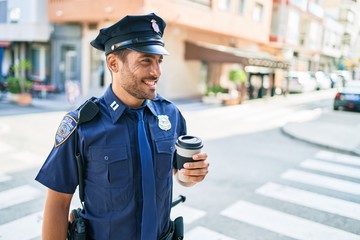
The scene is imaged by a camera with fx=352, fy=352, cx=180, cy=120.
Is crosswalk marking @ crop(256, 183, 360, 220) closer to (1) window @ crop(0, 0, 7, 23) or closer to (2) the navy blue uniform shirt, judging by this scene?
(2) the navy blue uniform shirt

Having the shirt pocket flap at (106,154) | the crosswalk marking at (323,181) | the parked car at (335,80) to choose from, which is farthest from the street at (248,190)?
the parked car at (335,80)

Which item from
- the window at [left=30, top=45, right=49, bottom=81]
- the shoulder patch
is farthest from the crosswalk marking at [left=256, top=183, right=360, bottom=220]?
the window at [left=30, top=45, right=49, bottom=81]

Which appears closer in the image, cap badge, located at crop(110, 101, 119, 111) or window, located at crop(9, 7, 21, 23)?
cap badge, located at crop(110, 101, 119, 111)

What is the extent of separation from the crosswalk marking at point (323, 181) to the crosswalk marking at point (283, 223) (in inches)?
66.5

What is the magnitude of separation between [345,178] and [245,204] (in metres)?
2.67

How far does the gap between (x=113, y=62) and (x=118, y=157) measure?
515 mm

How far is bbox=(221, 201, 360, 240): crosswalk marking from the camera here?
4242 mm

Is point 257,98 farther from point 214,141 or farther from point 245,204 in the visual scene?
point 245,204

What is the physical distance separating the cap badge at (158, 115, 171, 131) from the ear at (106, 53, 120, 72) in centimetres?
36

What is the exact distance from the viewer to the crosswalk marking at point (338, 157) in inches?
316

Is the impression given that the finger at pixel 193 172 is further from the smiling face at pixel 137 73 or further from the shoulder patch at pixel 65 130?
the shoulder patch at pixel 65 130

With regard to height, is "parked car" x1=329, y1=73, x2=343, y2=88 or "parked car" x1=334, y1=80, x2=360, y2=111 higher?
"parked car" x1=329, y1=73, x2=343, y2=88

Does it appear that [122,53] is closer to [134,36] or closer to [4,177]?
[134,36]

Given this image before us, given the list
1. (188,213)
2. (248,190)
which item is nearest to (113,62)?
(188,213)
